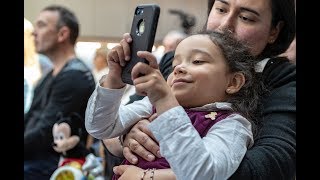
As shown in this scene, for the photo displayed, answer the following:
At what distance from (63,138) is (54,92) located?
0.65 ft

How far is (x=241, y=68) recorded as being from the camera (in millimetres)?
898

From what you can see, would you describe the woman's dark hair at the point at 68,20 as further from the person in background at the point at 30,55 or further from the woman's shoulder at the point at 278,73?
the woman's shoulder at the point at 278,73

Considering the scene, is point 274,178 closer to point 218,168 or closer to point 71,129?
point 218,168

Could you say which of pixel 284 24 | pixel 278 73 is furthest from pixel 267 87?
pixel 284 24

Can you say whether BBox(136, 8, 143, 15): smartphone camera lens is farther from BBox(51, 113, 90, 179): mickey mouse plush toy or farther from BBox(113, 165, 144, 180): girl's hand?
BBox(51, 113, 90, 179): mickey mouse plush toy

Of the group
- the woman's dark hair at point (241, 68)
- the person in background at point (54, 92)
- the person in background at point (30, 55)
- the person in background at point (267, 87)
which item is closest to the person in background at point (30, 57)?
the person in background at point (30, 55)

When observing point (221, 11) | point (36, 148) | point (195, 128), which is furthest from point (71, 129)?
point (195, 128)

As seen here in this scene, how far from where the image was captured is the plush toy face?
2.12 metres

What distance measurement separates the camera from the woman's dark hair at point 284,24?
1.03 meters

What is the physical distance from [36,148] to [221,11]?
1426 mm

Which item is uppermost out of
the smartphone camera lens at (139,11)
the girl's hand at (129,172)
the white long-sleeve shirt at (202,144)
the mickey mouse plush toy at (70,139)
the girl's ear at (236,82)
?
the smartphone camera lens at (139,11)

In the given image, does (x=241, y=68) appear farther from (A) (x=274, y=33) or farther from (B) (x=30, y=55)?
(B) (x=30, y=55)

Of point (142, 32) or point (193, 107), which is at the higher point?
point (142, 32)

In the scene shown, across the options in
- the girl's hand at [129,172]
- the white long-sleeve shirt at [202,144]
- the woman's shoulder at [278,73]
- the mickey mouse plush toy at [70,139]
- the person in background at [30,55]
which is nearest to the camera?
the white long-sleeve shirt at [202,144]
